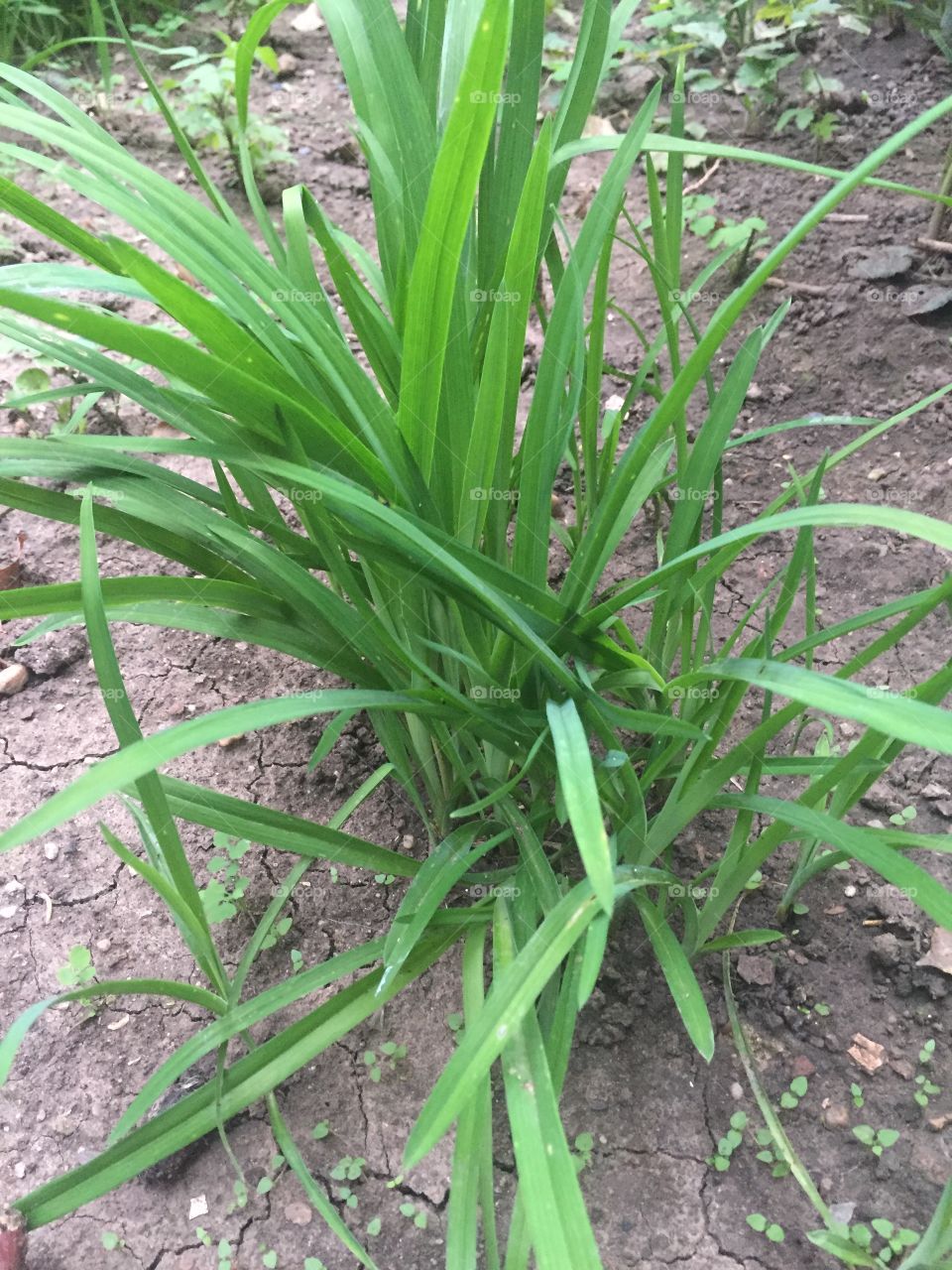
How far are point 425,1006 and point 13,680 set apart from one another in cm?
72

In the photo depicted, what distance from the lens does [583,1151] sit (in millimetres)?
832

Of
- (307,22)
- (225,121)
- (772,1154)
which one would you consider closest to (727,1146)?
(772,1154)

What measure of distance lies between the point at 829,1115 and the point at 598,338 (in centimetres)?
81

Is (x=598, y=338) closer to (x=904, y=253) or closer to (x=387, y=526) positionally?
(x=387, y=526)

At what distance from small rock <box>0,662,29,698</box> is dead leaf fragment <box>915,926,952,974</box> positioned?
115 centimetres

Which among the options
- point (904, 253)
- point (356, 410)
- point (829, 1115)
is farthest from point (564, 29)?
point (829, 1115)

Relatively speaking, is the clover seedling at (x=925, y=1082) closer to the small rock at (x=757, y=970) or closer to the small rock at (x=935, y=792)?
the small rock at (x=757, y=970)

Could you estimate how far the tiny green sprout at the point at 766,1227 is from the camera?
780 mm

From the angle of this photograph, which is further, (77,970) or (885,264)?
(885,264)

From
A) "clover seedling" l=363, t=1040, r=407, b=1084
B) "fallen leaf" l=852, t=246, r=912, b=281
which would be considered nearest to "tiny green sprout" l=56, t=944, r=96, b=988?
"clover seedling" l=363, t=1040, r=407, b=1084
